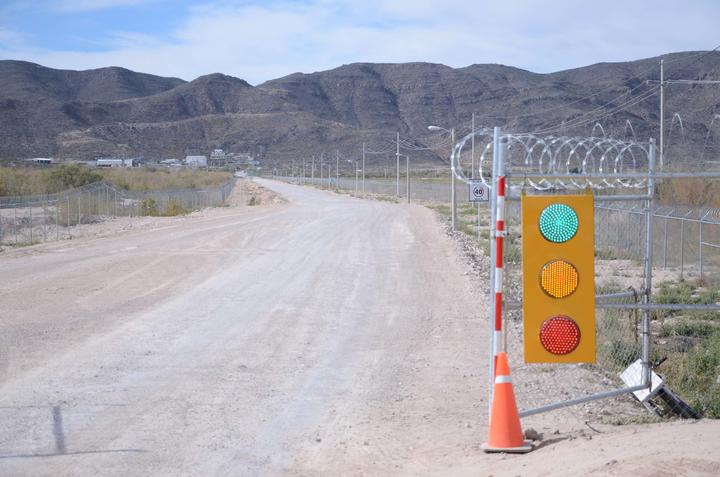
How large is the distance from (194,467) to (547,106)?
91060 millimetres

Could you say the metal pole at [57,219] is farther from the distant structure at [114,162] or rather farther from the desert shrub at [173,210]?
the distant structure at [114,162]

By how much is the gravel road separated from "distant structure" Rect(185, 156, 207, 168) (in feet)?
401

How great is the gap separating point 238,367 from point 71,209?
121ft

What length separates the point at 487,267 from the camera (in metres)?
23.6

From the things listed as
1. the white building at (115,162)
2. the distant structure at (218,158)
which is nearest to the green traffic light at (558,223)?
the white building at (115,162)

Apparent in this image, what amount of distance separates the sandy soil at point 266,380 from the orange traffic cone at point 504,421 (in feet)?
0.48

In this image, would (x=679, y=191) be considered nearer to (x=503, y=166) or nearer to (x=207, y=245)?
(x=207, y=245)

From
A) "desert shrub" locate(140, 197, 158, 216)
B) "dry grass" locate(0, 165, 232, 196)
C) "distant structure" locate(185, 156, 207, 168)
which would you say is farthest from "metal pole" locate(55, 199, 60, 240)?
"distant structure" locate(185, 156, 207, 168)

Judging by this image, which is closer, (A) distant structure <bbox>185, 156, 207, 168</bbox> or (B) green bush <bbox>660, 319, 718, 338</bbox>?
(B) green bush <bbox>660, 319, 718, 338</bbox>

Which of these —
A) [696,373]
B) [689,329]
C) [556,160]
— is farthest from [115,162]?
[556,160]

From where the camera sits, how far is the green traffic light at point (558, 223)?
7434 millimetres

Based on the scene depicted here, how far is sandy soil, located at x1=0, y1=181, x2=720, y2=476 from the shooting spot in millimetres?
7211

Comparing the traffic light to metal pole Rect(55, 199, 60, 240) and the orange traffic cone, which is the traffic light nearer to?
the orange traffic cone

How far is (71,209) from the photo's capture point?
45.5 meters
